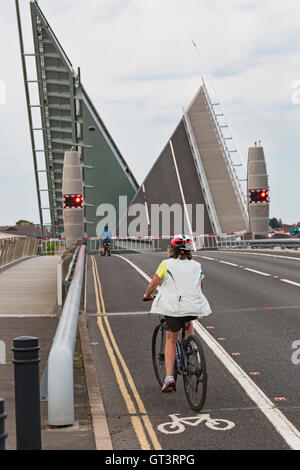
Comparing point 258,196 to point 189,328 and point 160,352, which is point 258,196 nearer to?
point 160,352

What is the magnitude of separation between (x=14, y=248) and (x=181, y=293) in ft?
91.8

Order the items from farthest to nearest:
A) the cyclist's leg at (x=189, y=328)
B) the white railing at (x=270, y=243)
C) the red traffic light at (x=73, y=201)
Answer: the red traffic light at (x=73, y=201), the white railing at (x=270, y=243), the cyclist's leg at (x=189, y=328)

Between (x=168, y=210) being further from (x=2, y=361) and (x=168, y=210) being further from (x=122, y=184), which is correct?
(x=2, y=361)

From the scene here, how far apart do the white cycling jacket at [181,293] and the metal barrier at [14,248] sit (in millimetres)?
21791

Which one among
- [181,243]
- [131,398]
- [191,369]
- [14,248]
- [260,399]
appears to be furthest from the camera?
[14,248]

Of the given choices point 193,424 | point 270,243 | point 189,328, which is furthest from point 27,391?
point 270,243

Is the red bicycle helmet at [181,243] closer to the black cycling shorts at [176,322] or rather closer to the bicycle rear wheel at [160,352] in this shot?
the black cycling shorts at [176,322]

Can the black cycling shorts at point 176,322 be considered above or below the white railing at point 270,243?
below

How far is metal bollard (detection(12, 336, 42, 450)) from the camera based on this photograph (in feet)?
18.3

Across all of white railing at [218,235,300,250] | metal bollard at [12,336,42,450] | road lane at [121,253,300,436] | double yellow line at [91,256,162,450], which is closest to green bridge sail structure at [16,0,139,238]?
white railing at [218,235,300,250]

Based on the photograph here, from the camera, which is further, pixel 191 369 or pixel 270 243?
pixel 270 243

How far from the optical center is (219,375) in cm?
902

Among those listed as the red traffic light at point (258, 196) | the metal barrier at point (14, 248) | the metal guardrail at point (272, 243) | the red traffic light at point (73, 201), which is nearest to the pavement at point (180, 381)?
the metal barrier at point (14, 248)

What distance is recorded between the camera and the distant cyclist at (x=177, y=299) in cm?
764
